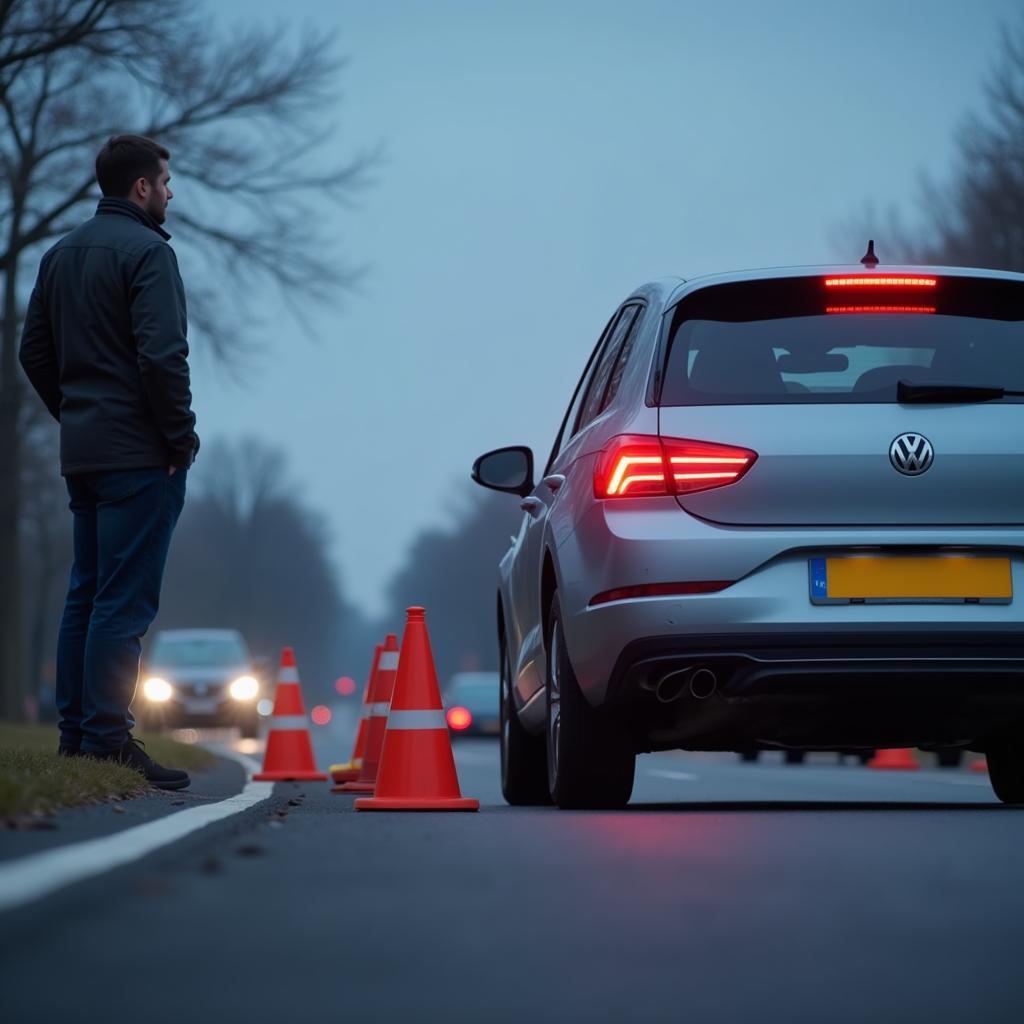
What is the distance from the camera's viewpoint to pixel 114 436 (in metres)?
8.15

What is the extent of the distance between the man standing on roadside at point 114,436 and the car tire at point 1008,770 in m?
3.12

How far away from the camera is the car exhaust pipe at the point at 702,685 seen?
705cm

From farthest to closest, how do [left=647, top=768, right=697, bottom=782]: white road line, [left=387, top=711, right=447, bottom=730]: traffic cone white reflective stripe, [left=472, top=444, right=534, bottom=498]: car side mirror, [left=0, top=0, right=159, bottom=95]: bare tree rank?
[left=0, top=0, right=159, bottom=95]: bare tree → [left=647, top=768, right=697, bottom=782]: white road line → [left=472, top=444, right=534, bottom=498]: car side mirror → [left=387, top=711, right=447, bottom=730]: traffic cone white reflective stripe

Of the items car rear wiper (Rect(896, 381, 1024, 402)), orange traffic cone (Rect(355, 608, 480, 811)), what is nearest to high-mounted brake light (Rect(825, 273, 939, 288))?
car rear wiper (Rect(896, 381, 1024, 402))

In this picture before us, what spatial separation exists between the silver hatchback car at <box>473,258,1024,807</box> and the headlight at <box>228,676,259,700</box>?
26.0 meters

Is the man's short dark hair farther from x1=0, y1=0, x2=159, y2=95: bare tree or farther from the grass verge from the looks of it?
x1=0, y1=0, x2=159, y2=95: bare tree

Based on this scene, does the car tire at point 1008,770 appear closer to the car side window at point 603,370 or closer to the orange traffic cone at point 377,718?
the car side window at point 603,370

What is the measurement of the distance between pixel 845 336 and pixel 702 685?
4.23ft

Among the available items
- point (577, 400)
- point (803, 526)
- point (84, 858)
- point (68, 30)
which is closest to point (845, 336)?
point (803, 526)

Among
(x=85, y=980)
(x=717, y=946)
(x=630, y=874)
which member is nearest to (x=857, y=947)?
(x=717, y=946)

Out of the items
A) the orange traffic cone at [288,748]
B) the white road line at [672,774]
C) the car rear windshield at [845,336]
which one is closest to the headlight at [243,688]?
the white road line at [672,774]

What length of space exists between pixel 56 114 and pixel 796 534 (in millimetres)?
23126

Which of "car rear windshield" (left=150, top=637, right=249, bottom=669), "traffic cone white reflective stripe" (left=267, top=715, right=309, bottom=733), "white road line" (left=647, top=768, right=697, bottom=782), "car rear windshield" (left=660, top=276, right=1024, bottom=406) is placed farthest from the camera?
"car rear windshield" (left=150, top=637, right=249, bottom=669)

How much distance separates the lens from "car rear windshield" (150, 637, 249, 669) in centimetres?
3409
